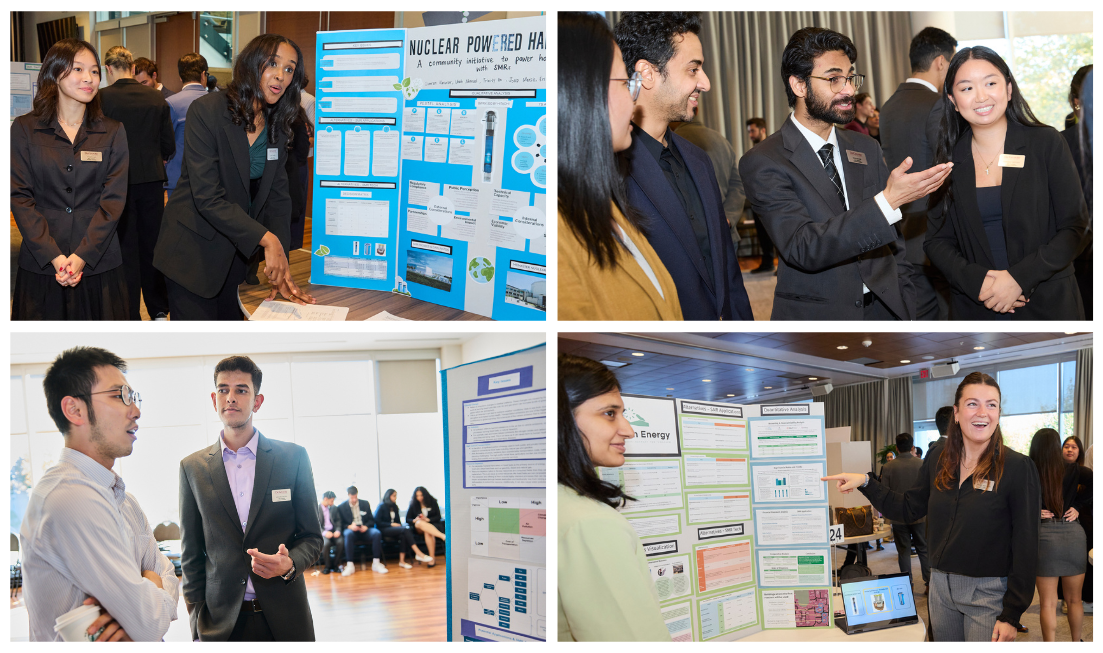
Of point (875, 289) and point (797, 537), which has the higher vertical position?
point (875, 289)

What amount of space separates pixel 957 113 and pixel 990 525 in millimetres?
1321

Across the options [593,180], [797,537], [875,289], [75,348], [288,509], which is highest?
[593,180]

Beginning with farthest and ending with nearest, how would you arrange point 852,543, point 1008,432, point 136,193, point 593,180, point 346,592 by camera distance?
1. point 852,543
2. point 346,592
3. point 136,193
4. point 1008,432
5. point 593,180

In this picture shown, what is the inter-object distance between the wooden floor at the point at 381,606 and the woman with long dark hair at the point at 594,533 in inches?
47.6

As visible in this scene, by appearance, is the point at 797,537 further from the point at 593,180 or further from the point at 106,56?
the point at 106,56

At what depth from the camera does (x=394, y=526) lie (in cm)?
441

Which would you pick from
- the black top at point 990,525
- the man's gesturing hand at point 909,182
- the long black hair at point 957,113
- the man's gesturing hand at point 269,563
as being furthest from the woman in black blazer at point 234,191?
the black top at point 990,525

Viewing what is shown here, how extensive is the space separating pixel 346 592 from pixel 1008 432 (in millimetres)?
3241

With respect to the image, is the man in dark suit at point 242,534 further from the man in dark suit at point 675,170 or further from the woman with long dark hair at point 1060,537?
the woman with long dark hair at point 1060,537

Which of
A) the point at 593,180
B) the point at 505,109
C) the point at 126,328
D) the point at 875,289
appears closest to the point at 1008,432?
the point at 875,289

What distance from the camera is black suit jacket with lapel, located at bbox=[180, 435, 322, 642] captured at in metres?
2.00

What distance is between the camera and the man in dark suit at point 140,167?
225 centimetres

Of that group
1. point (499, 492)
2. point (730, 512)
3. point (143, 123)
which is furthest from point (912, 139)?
point (143, 123)

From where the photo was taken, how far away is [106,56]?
85.3 inches
